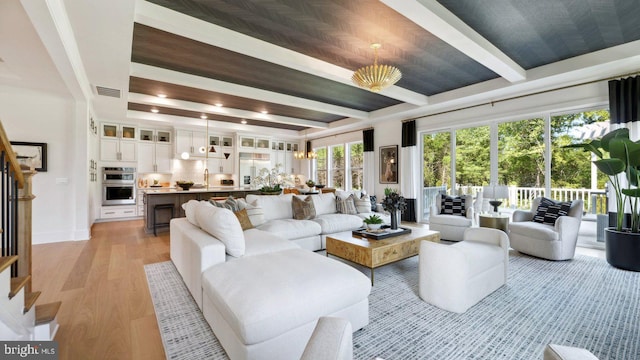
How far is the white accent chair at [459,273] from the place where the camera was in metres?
2.33

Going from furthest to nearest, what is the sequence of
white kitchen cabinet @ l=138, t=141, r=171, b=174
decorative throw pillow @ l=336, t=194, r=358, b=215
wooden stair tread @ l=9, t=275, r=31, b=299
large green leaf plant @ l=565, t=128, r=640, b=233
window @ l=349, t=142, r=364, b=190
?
1. window @ l=349, t=142, r=364, b=190
2. white kitchen cabinet @ l=138, t=141, r=171, b=174
3. decorative throw pillow @ l=336, t=194, r=358, b=215
4. large green leaf plant @ l=565, t=128, r=640, b=233
5. wooden stair tread @ l=9, t=275, r=31, b=299

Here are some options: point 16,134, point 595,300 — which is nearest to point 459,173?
point 595,300

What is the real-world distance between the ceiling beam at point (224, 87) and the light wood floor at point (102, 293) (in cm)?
279

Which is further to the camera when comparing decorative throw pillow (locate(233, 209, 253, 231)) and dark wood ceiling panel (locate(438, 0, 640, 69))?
decorative throw pillow (locate(233, 209, 253, 231))

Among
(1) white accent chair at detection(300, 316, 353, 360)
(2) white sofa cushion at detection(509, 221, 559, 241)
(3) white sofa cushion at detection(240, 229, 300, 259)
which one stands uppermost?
(1) white accent chair at detection(300, 316, 353, 360)

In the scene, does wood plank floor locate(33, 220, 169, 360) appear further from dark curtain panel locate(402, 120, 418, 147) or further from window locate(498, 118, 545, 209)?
window locate(498, 118, 545, 209)

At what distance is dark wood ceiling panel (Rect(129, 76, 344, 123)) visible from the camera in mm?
5099

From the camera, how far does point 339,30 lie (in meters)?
3.19

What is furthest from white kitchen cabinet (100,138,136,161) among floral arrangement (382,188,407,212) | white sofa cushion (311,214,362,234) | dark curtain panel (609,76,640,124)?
dark curtain panel (609,76,640,124)

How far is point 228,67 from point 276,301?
3.95 metres

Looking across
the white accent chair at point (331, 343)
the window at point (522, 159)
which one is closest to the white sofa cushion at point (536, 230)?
the window at point (522, 159)

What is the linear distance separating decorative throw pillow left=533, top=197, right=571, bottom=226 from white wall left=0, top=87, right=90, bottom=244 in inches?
312

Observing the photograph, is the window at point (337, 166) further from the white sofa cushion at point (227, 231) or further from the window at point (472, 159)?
the white sofa cushion at point (227, 231)

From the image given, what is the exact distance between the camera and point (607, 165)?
136 inches
